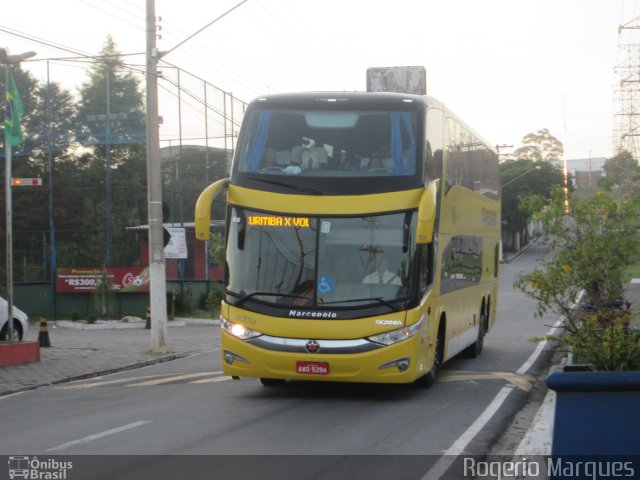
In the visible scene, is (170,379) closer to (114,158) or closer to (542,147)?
(114,158)

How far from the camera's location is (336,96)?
14156 mm

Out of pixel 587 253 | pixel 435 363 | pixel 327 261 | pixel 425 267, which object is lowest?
pixel 435 363

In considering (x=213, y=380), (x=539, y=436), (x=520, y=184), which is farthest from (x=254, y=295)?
(x=520, y=184)

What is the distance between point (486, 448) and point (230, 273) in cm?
489

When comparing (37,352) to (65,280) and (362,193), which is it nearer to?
(362,193)

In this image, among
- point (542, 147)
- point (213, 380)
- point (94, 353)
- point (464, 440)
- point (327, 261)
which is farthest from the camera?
point (542, 147)

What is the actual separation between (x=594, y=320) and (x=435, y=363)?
20.7 ft

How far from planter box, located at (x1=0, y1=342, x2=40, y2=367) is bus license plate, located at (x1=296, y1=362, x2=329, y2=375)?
8801 mm

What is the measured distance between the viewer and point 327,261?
13.4 m

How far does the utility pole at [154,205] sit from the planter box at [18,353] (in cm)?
278

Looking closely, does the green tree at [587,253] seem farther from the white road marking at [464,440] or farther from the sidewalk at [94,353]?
the sidewalk at [94,353]

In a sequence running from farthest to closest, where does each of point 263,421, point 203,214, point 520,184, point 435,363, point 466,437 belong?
point 520,184
point 435,363
point 203,214
point 263,421
point 466,437

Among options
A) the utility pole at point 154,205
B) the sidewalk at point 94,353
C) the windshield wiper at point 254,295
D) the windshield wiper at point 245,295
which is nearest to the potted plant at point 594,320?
the windshield wiper at point 254,295

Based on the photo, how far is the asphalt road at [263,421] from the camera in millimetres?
9352
